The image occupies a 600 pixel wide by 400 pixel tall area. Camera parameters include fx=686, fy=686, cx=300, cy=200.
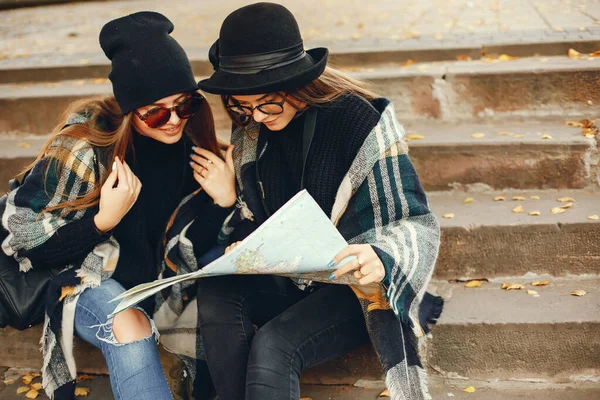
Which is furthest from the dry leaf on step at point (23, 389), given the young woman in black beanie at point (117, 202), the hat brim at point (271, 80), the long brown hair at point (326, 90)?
the hat brim at point (271, 80)

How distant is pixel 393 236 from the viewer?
7.57 ft

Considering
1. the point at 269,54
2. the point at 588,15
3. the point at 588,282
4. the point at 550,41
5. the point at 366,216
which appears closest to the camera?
the point at 269,54

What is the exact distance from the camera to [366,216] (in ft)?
7.95

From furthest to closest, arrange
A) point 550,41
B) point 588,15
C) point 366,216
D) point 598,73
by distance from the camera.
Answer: point 588,15 → point 550,41 → point 598,73 → point 366,216

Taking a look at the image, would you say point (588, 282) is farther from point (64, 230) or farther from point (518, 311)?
point (64, 230)

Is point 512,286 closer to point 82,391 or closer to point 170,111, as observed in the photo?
point 170,111

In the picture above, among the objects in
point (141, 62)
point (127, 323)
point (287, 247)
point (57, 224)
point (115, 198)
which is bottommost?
point (127, 323)

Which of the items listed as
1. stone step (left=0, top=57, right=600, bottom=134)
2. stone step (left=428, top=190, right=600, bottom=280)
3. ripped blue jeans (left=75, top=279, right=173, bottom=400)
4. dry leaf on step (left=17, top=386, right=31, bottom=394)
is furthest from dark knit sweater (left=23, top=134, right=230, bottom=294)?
stone step (left=0, top=57, right=600, bottom=134)

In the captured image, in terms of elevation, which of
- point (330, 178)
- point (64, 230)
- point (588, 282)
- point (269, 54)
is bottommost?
point (588, 282)

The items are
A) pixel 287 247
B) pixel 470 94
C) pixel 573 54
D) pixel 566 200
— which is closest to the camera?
pixel 287 247

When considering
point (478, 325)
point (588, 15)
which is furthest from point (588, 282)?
point (588, 15)

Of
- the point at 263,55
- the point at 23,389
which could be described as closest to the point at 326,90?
the point at 263,55

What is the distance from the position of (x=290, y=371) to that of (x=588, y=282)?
154 centimetres

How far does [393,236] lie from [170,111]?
0.93 m
